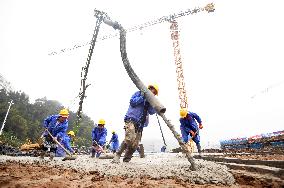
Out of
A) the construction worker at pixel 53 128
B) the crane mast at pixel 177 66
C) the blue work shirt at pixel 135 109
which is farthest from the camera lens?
the crane mast at pixel 177 66

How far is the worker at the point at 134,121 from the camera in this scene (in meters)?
5.80

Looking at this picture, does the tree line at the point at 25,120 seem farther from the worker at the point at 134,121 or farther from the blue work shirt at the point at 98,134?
the worker at the point at 134,121

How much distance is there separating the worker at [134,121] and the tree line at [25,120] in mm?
29348

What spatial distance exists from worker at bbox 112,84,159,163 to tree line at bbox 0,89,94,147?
29.3 metres

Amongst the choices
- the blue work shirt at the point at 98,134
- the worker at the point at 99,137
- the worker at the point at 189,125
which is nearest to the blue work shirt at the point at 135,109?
the worker at the point at 189,125

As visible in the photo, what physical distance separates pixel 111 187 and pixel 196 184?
1.18m

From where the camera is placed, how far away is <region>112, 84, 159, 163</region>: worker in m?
5.80

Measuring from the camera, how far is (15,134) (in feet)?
127

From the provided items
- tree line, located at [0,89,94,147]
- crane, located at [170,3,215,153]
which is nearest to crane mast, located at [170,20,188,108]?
crane, located at [170,3,215,153]

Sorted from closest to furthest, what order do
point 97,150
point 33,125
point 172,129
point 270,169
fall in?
1. point 270,169
2. point 172,129
3. point 97,150
4. point 33,125

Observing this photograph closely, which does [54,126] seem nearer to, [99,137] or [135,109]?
[99,137]

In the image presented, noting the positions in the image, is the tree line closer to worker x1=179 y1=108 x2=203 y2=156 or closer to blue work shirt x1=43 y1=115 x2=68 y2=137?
blue work shirt x1=43 y1=115 x2=68 y2=137

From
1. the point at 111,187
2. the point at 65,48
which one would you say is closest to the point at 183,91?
the point at 65,48

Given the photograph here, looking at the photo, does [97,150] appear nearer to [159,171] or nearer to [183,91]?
[159,171]
